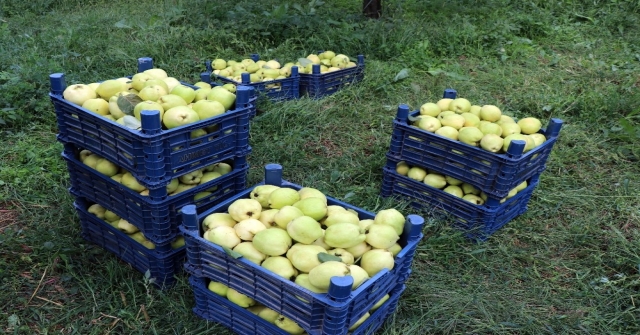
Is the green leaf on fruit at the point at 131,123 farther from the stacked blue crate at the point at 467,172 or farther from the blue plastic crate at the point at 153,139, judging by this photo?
the stacked blue crate at the point at 467,172

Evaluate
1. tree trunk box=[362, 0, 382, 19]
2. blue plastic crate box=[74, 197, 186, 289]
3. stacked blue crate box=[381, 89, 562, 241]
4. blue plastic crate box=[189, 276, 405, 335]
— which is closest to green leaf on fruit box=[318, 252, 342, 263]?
blue plastic crate box=[189, 276, 405, 335]

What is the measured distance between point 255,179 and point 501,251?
73.8 inches

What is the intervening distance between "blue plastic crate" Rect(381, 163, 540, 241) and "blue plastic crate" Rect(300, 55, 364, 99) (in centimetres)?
193

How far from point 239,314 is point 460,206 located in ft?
5.56

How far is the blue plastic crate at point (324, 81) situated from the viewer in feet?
16.9

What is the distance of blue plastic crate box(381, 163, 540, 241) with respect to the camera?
10.5 ft

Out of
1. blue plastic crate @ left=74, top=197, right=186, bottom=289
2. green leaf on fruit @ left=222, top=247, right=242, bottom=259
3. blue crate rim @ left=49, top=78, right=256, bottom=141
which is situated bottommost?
blue plastic crate @ left=74, top=197, right=186, bottom=289

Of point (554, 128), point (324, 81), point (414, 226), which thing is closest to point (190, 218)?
point (414, 226)

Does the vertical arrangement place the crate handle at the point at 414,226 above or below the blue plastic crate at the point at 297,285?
above

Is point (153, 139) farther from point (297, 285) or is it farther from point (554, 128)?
point (554, 128)

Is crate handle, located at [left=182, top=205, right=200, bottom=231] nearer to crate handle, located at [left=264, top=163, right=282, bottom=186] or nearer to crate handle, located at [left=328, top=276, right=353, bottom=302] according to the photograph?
crate handle, located at [left=264, top=163, right=282, bottom=186]

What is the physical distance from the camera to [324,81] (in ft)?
17.3

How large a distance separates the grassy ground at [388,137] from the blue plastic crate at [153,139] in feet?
2.45

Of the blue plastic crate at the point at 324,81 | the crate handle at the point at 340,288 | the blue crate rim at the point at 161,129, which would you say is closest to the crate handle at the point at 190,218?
the blue crate rim at the point at 161,129
